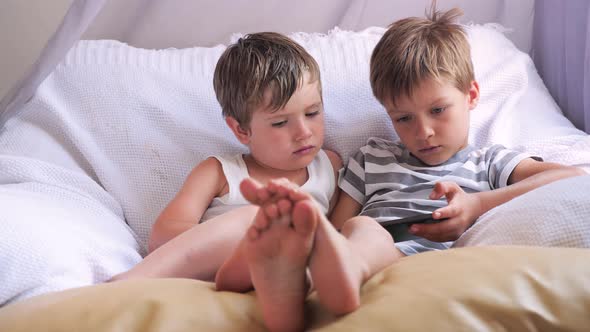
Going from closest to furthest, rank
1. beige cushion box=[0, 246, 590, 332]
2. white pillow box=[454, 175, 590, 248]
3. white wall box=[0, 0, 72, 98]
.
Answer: beige cushion box=[0, 246, 590, 332]
white pillow box=[454, 175, 590, 248]
white wall box=[0, 0, 72, 98]

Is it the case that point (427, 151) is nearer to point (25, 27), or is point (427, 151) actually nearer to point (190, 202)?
point (190, 202)

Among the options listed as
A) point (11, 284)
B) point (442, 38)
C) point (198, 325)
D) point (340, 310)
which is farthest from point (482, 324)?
point (442, 38)

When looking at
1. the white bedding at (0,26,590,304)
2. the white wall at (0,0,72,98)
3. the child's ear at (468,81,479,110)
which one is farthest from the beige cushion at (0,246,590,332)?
the white wall at (0,0,72,98)

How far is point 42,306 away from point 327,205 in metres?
0.73

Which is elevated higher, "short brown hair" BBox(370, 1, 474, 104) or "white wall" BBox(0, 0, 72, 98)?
"short brown hair" BBox(370, 1, 474, 104)

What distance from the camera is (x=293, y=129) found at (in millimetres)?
1457

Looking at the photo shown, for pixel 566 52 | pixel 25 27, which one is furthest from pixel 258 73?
pixel 25 27

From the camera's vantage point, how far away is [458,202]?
1.29 meters

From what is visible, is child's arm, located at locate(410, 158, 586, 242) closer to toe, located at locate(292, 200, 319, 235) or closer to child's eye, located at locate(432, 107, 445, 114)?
child's eye, located at locate(432, 107, 445, 114)

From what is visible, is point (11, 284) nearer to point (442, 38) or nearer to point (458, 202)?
point (458, 202)

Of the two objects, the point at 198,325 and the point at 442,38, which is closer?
the point at 198,325

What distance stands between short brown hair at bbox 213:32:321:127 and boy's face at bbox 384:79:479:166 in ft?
0.66

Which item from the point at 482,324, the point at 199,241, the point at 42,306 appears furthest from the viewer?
the point at 199,241

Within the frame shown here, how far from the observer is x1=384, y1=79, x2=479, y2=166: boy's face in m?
1.43
